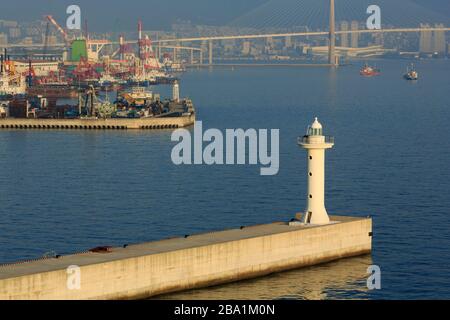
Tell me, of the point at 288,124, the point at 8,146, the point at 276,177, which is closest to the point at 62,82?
the point at 288,124

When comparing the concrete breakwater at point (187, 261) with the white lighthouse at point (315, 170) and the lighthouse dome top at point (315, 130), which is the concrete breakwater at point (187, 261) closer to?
the white lighthouse at point (315, 170)

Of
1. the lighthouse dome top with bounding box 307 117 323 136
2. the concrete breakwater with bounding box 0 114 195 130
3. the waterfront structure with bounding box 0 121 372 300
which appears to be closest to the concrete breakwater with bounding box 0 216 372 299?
the waterfront structure with bounding box 0 121 372 300

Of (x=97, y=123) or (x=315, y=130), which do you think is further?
(x=97, y=123)

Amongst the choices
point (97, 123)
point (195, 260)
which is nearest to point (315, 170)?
point (195, 260)

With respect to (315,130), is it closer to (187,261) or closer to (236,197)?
(187,261)

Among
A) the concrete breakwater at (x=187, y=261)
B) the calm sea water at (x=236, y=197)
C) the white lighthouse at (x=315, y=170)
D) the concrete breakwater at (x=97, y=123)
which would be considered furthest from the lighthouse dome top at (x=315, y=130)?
the concrete breakwater at (x=97, y=123)

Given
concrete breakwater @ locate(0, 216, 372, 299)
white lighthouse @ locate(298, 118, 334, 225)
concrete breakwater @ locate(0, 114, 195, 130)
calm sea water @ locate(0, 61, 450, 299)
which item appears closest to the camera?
concrete breakwater @ locate(0, 216, 372, 299)

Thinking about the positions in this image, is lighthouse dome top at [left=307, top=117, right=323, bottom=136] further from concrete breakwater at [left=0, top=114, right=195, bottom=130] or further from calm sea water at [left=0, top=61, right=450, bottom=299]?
concrete breakwater at [left=0, top=114, right=195, bottom=130]
